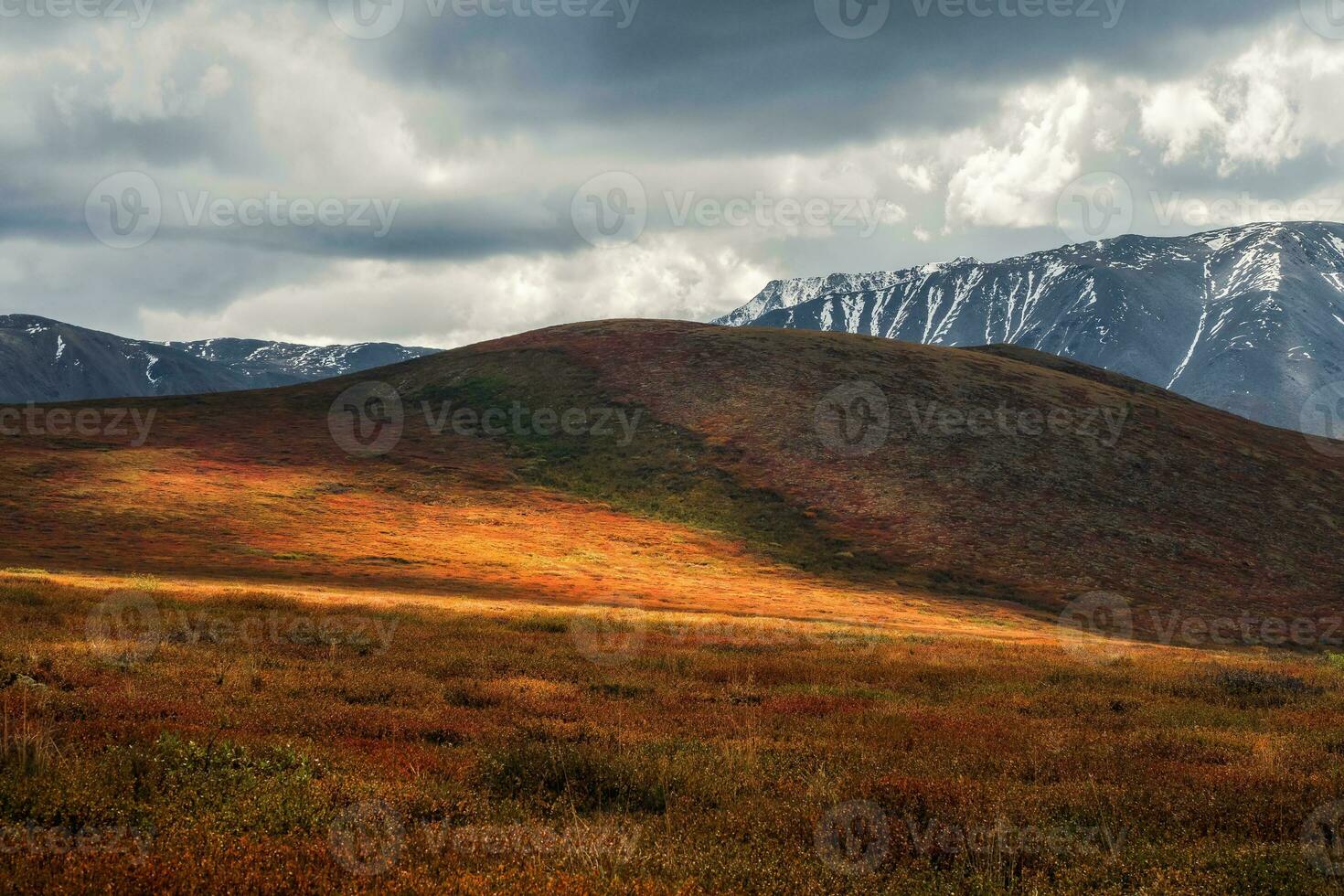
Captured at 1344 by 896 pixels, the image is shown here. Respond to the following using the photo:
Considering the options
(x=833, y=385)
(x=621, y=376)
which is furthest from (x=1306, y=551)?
(x=621, y=376)

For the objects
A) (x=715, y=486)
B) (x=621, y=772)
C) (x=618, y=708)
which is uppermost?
(x=621, y=772)

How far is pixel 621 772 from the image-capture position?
841 cm

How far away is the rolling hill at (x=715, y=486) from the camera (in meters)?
47.4

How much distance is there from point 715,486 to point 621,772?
60.4 meters

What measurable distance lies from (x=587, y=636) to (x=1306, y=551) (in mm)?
62243

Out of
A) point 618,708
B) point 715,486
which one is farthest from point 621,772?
point 715,486

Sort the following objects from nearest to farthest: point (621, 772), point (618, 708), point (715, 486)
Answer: point (621, 772) < point (618, 708) < point (715, 486)

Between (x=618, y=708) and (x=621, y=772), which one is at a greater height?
(x=621, y=772)

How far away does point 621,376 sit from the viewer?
292ft

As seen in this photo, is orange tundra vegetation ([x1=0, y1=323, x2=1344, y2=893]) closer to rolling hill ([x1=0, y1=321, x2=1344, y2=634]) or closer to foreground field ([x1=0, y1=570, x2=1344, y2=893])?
foreground field ([x1=0, y1=570, x2=1344, y2=893])

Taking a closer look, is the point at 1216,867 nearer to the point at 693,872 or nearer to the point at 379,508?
the point at 693,872

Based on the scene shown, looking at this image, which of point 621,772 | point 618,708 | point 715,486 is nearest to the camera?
point 621,772

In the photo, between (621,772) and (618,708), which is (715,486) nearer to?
(618,708)

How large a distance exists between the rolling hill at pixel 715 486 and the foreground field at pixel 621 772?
2279cm
